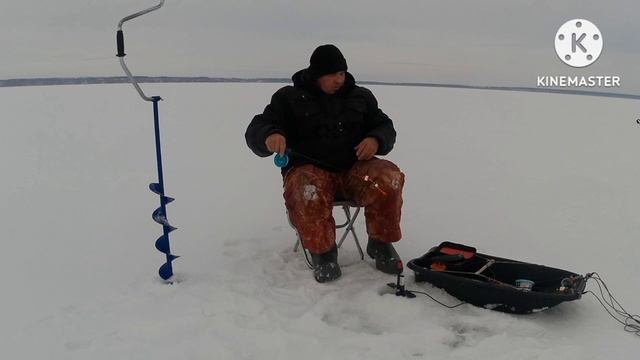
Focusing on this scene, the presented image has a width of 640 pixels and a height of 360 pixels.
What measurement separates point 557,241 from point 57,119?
37.0ft

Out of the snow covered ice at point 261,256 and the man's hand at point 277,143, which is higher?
the man's hand at point 277,143

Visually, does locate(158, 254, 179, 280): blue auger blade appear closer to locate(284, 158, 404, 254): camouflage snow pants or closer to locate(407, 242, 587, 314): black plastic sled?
locate(284, 158, 404, 254): camouflage snow pants

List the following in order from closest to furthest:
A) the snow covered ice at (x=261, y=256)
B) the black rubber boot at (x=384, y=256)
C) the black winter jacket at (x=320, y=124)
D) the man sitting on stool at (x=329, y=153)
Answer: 1. the snow covered ice at (x=261, y=256)
2. the man sitting on stool at (x=329, y=153)
3. the black rubber boot at (x=384, y=256)
4. the black winter jacket at (x=320, y=124)

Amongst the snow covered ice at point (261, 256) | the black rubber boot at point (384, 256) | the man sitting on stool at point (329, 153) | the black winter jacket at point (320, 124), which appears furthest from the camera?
the black winter jacket at point (320, 124)

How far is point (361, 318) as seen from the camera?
2586 mm

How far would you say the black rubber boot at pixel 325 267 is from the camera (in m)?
2.97

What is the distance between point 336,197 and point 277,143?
56 cm

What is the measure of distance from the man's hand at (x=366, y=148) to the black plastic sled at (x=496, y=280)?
70cm

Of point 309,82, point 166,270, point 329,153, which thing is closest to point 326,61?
point 309,82

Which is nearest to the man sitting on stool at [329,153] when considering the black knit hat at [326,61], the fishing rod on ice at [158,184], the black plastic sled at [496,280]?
the black knit hat at [326,61]

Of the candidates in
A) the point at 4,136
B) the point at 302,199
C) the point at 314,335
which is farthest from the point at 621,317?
the point at 4,136

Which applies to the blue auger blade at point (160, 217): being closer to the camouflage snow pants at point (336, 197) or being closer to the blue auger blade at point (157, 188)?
the blue auger blade at point (157, 188)

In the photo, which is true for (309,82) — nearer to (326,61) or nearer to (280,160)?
(326,61)

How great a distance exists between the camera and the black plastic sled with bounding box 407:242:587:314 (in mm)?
2520
